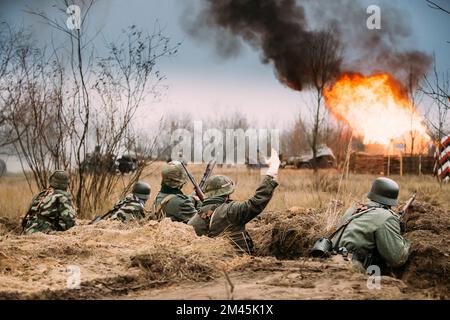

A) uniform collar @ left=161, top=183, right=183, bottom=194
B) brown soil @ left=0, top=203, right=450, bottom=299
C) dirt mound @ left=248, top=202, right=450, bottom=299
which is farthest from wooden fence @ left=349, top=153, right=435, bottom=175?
brown soil @ left=0, top=203, right=450, bottom=299

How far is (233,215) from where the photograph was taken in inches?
253

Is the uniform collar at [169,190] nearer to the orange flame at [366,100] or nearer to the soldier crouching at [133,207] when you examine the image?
the soldier crouching at [133,207]

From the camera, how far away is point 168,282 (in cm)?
528

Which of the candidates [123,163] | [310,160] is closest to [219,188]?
[123,163]

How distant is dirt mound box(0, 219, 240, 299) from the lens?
506 cm

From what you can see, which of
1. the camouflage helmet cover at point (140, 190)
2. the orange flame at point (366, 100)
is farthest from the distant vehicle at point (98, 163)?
the orange flame at point (366, 100)

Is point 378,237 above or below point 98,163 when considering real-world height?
below

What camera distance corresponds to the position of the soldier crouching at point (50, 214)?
7.91 metres

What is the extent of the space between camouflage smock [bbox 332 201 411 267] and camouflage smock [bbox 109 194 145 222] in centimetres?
350

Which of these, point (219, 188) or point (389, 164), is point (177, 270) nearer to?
point (219, 188)

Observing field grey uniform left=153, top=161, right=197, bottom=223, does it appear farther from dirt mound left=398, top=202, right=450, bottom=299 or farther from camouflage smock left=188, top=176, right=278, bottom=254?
dirt mound left=398, top=202, right=450, bottom=299
